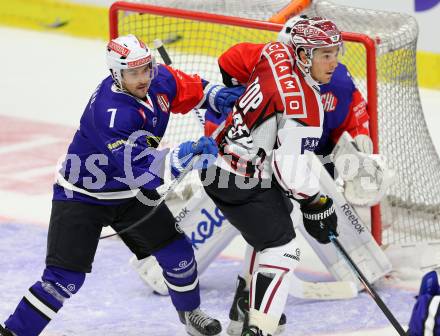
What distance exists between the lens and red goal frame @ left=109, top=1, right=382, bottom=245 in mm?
5117

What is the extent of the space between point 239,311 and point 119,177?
815 millimetres

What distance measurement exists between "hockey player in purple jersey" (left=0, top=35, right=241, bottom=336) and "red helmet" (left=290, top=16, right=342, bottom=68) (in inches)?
17.6

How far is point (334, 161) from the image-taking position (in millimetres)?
5199

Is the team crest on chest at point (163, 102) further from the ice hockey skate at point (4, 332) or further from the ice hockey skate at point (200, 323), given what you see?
the ice hockey skate at point (4, 332)

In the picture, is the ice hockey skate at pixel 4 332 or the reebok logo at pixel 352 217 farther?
the reebok logo at pixel 352 217

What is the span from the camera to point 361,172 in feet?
16.9

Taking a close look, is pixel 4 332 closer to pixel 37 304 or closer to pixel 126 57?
pixel 37 304

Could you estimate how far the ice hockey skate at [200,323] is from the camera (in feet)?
15.0

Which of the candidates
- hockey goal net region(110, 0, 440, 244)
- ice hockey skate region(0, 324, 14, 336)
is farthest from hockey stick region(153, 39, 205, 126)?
ice hockey skate region(0, 324, 14, 336)

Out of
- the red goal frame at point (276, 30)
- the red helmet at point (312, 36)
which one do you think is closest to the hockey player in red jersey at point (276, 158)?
the red helmet at point (312, 36)

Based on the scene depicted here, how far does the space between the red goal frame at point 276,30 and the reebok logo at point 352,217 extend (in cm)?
17

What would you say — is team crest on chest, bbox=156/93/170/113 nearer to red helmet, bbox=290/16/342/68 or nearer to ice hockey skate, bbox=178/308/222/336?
red helmet, bbox=290/16/342/68

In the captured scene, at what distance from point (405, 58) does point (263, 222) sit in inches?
60.6

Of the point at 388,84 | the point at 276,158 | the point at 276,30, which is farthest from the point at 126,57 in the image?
the point at 388,84
